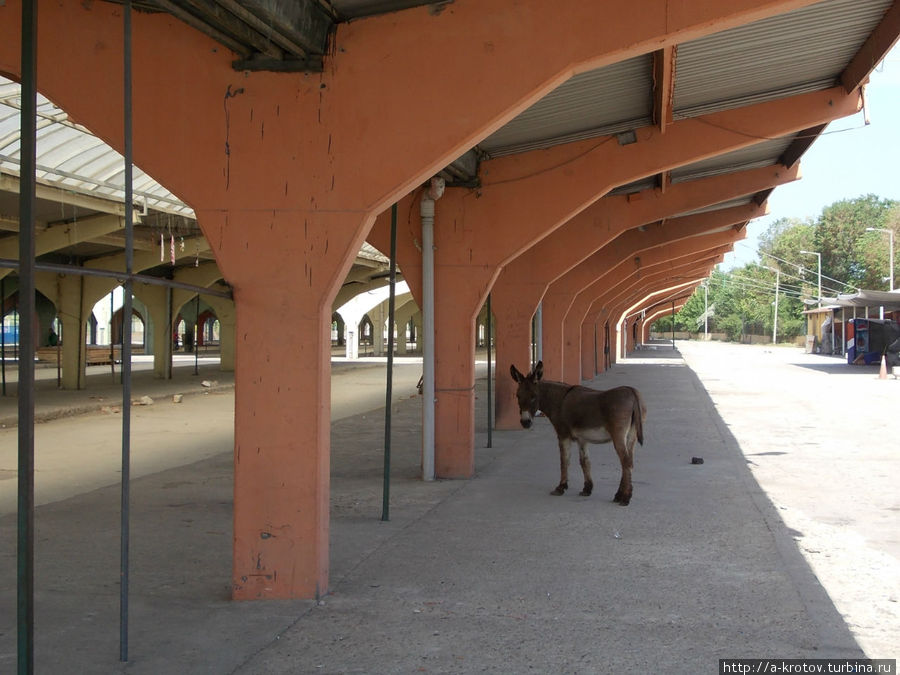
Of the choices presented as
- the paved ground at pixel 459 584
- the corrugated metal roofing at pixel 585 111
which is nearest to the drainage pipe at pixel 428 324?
the paved ground at pixel 459 584

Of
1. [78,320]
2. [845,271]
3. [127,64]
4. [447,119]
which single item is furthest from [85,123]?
[845,271]

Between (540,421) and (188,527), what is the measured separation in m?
10.6

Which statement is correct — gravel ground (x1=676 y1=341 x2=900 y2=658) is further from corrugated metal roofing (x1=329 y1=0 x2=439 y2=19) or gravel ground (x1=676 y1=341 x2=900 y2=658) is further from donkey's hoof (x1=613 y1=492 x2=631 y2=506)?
corrugated metal roofing (x1=329 y1=0 x2=439 y2=19)

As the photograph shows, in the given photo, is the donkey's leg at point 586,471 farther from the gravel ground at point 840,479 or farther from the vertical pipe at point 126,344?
the vertical pipe at point 126,344

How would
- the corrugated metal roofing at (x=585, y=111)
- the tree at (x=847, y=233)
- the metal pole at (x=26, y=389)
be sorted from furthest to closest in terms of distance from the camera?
1. the tree at (x=847, y=233)
2. the corrugated metal roofing at (x=585, y=111)
3. the metal pole at (x=26, y=389)

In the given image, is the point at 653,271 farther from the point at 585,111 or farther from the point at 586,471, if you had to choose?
the point at 586,471

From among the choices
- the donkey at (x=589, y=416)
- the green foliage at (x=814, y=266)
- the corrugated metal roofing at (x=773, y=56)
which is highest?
the green foliage at (x=814, y=266)

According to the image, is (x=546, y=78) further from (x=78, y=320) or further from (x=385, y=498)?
(x=78, y=320)

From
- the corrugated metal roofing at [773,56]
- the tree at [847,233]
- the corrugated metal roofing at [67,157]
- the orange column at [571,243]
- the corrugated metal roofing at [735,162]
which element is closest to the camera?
the corrugated metal roofing at [773,56]

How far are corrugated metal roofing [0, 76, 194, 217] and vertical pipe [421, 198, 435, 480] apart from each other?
3262 millimetres

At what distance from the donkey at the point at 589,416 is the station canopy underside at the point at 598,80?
2.69 meters

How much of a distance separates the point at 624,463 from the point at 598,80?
386 cm

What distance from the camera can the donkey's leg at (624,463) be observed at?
30.7 feet

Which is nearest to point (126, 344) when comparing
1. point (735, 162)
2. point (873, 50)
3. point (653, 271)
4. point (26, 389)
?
point (26, 389)
